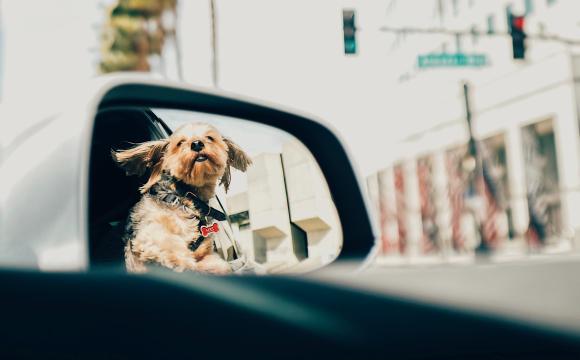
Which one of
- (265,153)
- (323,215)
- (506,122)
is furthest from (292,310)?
(506,122)

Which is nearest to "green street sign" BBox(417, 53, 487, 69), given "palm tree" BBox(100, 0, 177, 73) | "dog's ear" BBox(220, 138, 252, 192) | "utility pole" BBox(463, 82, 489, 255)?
"utility pole" BBox(463, 82, 489, 255)

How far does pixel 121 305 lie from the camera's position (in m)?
0.68

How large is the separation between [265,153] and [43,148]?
0.50 m

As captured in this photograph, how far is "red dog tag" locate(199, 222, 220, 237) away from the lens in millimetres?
1172

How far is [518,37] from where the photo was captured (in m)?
17.6

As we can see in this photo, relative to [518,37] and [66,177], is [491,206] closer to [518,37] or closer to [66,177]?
[518,37]

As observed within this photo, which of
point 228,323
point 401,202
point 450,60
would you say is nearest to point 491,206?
point 401,202

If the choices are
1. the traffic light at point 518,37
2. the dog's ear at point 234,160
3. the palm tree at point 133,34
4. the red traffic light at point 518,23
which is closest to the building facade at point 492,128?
the traffic light at point 518,37

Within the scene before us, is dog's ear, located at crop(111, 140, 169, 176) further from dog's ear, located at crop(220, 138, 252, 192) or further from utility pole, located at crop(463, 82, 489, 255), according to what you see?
utility pole, located at crop(463, 82, 489, 255)

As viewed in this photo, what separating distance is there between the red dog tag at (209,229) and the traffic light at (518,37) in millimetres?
17324

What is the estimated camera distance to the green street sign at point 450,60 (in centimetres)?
1645

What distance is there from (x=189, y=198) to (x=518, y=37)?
1763 cm

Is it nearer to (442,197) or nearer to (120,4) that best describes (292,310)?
(442,197)

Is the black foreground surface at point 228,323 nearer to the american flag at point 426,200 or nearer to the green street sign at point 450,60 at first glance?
the green street sign at point 450,60
